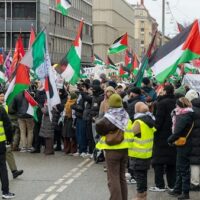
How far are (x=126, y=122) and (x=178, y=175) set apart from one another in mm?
1829

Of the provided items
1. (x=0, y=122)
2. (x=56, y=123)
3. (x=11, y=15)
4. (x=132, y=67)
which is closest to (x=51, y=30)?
(x=11, y=15)

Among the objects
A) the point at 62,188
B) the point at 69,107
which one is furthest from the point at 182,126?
the point at 69,107

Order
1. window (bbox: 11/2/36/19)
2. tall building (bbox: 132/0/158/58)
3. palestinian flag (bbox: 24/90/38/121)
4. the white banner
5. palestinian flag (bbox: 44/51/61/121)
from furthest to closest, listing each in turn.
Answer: tall building (bbox: 132/0/158/58), window (bbox: 11/2/36/19), palestinian flag (bbox: 24/90/38/121), palestinian flag (bbox: 44/51/61/121), the white banner

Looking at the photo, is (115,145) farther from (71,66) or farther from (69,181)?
(71,66)

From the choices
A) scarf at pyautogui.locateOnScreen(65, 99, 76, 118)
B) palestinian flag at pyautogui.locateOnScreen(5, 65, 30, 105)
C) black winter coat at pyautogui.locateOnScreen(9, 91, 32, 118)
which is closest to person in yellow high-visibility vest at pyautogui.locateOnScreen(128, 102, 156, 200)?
palestinian flag at pyautogui.locateOnScreen(5, 65, 30, 105)

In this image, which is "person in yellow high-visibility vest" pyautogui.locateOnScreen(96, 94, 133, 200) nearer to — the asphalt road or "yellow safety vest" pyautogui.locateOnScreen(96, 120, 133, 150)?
"yellow safety vest" pyautogui.locateOnScreen(96, 120, 133, 150)

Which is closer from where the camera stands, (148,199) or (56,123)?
(148,199)

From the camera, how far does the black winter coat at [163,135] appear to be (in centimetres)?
1100

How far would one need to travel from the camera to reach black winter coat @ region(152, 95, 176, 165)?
11000 mm

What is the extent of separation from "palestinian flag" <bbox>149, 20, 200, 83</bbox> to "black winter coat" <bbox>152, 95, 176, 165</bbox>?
578 millimetres

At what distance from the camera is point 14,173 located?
12.5 metres

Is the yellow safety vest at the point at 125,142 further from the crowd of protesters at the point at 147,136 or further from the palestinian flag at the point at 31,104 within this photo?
the palestinian flag at the point at 31,104

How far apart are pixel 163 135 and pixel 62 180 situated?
245 centimetres

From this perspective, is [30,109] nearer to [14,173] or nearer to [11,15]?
[14,173]
